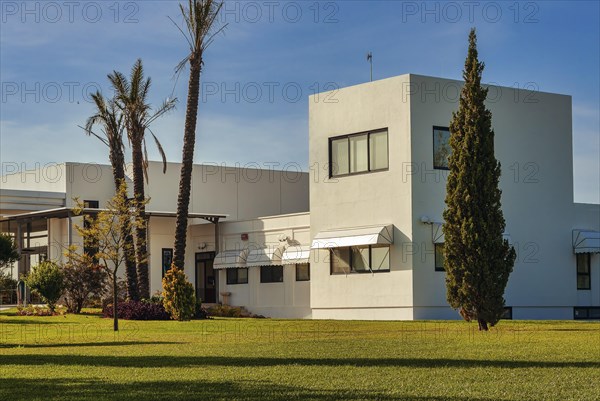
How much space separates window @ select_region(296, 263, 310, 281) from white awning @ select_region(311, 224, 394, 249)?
261 cm

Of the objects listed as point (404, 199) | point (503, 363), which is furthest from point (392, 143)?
point (503, 363)

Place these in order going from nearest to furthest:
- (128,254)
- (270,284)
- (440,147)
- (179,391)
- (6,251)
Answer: (179,391) → (128,254) → (440,147) → (6,251) → (270,284)

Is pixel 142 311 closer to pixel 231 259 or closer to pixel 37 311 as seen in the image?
pixel 37 311

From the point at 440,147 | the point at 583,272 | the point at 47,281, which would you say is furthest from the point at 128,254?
the point at 583,272

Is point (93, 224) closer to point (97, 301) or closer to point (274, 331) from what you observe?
point (274, 331)

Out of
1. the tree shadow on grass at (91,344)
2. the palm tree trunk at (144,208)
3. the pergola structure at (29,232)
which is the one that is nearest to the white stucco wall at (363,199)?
the palm tree trunk at (144,208)

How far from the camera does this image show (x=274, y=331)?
25.0 m

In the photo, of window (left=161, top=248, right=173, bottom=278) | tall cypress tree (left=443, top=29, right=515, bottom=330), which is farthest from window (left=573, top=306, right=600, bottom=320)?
window (left=161, top=248, right=173, bottom=278)

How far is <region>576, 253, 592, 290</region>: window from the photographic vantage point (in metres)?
36.2

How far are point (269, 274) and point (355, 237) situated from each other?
6.68 m

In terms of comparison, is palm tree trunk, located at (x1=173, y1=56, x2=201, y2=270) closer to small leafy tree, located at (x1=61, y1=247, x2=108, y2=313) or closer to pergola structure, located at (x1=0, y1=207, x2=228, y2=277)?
small leafy tree, located at (x1=61, y1=247, x2=108, y2=313)

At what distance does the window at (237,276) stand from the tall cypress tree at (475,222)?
54.7 feet

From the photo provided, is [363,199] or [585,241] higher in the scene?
[363,199]

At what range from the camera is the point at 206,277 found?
44125 millimetres
